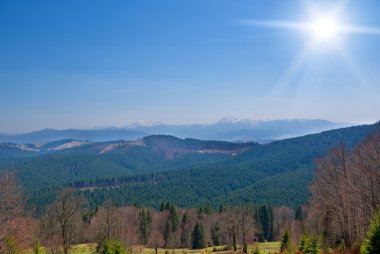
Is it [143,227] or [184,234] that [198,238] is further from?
[143,227]

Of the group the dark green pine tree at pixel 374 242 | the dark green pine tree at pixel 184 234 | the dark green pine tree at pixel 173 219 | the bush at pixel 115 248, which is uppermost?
the dark green pine tree at pixel 374 242

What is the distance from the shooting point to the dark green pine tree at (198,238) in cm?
Result: 9681

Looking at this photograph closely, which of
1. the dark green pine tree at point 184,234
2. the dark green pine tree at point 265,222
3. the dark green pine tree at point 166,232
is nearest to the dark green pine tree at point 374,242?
the dark green pine tree at point 166,232

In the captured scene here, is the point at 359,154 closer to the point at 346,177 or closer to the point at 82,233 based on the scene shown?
the point at 346,177

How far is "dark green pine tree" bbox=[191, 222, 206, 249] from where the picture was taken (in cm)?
9681

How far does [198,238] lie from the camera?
97312 millimetres

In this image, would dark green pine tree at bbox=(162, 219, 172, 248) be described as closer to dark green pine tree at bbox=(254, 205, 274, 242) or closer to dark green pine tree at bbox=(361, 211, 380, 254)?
dark green pine tree at bbox=(254, 205, 274, 242)

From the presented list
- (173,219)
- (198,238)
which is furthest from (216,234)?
(173,219)

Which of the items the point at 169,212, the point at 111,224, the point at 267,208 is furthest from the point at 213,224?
the point at 111,224

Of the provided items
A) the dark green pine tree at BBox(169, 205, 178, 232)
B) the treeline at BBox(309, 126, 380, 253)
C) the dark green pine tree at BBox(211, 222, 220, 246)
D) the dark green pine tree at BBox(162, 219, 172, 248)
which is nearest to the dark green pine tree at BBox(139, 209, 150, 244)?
the dark green pine tree at BBox(162, 219, 172, 248)

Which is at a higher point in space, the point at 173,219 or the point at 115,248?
the point at 115,248

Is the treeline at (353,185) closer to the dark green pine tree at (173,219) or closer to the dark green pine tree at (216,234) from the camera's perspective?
the dark green pine tree at (216,234)

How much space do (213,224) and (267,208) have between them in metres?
21.2

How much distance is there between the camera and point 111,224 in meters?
64.5
